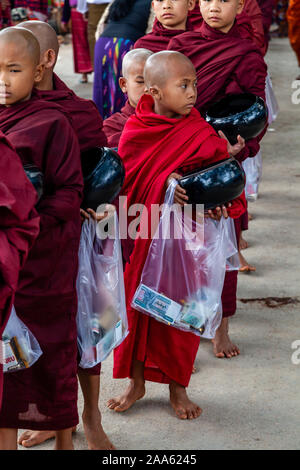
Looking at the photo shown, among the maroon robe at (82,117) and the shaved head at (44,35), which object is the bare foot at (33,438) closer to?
the maroon robe at (82,117)

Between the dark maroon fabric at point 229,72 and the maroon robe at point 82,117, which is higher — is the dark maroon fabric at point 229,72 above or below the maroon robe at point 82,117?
below

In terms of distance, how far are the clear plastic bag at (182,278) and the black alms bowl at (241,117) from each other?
1.26 feet

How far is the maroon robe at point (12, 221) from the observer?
66.9 inches

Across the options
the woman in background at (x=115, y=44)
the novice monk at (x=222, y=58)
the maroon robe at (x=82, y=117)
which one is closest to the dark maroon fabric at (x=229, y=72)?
the novice monk at (x=222, y=58)

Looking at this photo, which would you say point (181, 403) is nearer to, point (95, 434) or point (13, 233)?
point (95, 434)

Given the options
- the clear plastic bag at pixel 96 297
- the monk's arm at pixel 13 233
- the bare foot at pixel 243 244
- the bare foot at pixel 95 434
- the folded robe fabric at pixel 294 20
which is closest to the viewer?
the monk's arm at pixel 13 233

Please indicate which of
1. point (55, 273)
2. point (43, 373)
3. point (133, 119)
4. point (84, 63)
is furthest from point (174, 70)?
point (84, 63)

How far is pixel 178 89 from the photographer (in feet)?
8.44

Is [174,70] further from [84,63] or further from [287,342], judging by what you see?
[84,63]

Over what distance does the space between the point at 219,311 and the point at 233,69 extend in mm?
978

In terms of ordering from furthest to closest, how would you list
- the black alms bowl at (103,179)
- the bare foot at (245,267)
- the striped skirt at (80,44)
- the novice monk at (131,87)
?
1. the striped skirt at (80,44)
2. the bare foot at (245,267)
3. the novice monk at (131,87)
4. the black alms bowl at (103,179)

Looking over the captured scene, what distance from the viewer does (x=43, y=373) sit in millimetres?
2250

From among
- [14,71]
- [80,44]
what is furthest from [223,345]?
[80,44]

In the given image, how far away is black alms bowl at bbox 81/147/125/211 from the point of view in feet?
7.47
